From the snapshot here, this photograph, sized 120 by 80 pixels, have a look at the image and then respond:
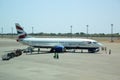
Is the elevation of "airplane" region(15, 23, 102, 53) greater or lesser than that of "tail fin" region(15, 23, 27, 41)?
lesser

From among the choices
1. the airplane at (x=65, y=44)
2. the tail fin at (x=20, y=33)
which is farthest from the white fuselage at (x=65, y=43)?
the tail fin at (x=20, y=33)

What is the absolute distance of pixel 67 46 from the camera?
59812 mm

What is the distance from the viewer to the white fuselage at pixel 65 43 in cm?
5859

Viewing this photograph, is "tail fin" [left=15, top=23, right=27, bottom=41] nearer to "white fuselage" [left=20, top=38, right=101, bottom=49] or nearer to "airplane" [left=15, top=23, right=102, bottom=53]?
"airplane" [left=15, top=23, right=102, bottom=53]

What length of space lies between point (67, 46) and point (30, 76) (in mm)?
35089

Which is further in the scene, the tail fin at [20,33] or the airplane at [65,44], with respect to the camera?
the tail fin at [20,33]

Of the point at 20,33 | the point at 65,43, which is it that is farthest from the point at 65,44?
→ the point at 20,33

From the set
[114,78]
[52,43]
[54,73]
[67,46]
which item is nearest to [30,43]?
[52,43]

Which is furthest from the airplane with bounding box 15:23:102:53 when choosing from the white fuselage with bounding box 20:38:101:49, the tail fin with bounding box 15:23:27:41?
the tail fin with bounding box 15:23:27:41

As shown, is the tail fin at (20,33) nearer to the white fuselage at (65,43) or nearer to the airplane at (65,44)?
the airplane at (65,44)

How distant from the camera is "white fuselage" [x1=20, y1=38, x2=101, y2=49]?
58.6 metres

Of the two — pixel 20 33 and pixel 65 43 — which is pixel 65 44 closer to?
pixel 65 43

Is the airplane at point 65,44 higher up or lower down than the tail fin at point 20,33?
lower down

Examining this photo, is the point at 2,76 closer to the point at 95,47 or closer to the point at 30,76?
the point at 30,76
